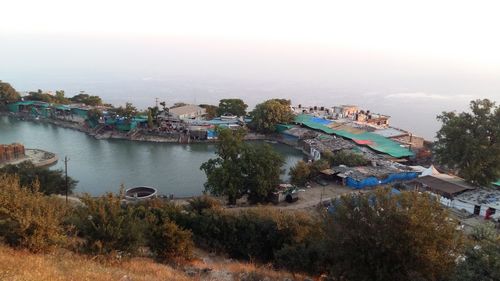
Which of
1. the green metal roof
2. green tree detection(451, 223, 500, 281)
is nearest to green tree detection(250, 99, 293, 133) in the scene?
the green metal roof

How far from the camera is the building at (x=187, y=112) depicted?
37625 mm

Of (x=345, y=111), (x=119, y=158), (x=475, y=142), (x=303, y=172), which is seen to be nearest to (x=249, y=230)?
(x=303, y=172)

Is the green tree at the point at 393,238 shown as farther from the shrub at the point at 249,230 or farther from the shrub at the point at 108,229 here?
the shrub at the point at 108,229

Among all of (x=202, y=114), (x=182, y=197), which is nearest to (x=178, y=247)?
(x=182, y=197)

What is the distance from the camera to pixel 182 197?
64.7 ft

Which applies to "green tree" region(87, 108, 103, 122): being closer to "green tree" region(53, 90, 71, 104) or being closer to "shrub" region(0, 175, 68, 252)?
"green tree" region(53, 90, 71, 104)

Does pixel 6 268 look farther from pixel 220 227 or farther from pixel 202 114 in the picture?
pixel 202 114

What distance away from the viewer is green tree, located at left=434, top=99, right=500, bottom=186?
1761 cm

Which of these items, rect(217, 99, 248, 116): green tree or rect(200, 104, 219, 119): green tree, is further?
rect(200, 104, 219, 119): green tree

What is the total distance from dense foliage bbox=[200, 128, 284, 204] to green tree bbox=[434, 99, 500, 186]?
27.8ft

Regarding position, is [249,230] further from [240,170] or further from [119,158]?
[119,158]

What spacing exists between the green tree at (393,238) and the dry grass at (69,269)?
317cm

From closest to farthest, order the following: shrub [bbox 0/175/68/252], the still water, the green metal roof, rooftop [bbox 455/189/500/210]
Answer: shrub [bbox 0/175/68/252] < rooftop [bbox 455/189/500/210] < the still water < the green metal roof

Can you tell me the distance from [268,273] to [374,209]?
301 cm
